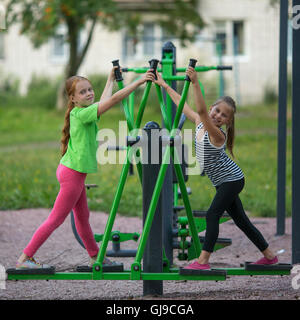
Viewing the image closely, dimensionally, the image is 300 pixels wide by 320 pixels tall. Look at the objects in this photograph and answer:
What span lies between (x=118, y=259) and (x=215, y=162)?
6.18 feet

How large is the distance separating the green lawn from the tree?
1.99m

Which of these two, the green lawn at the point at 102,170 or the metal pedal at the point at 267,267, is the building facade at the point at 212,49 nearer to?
the green lawn at the point at 102,170

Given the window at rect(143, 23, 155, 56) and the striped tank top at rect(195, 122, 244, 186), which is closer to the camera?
the striped tank top at rect(195, 122, 244, 186)

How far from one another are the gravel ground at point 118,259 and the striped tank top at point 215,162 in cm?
73

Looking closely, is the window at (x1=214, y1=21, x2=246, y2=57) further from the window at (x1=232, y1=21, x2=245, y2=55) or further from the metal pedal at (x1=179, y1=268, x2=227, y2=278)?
the metal pedal at (x1=179, y1=268, x2=227, y2=278)

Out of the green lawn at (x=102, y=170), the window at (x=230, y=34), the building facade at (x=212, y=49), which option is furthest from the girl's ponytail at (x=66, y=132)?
the window at (x=230, y=34)

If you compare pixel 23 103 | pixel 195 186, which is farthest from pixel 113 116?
pixel 195 186

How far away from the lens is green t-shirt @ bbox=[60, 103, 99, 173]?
4.05 metres

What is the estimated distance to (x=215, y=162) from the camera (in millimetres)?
4113

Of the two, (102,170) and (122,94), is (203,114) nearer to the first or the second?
(122,94)

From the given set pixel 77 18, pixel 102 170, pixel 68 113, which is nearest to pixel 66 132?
pixel 68 113

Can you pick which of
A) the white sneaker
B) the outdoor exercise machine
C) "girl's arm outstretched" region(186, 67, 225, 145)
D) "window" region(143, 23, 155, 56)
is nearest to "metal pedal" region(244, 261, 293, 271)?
the outdoor exercise machine

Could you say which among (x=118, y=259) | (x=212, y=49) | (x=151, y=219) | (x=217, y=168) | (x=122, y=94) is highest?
(x=212, y=49)
